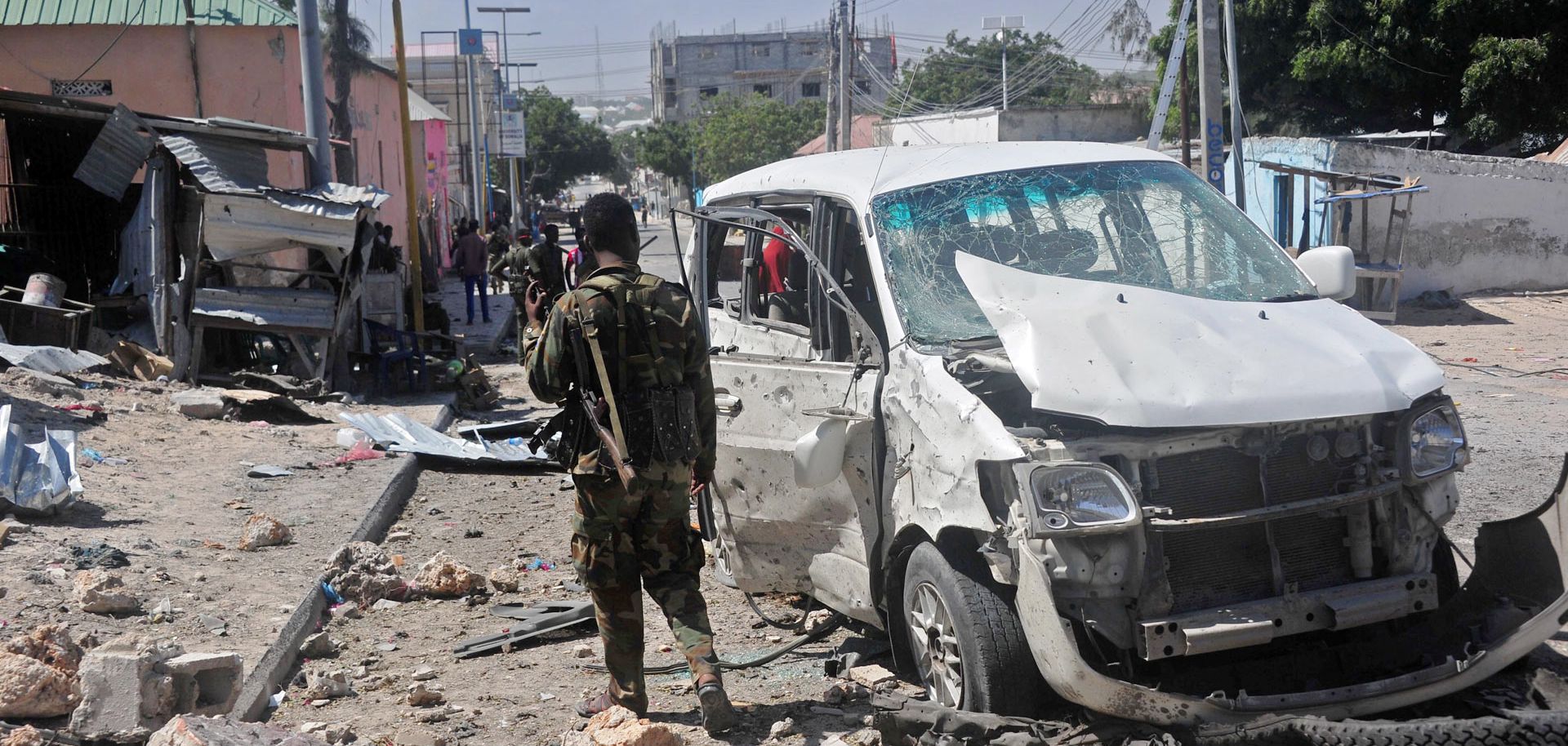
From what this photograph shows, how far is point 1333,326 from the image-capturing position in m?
4.17

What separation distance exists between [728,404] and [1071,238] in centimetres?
141

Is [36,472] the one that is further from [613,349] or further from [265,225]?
[265,225]

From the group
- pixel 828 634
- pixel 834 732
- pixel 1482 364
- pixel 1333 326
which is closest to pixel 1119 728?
pixel 834 732

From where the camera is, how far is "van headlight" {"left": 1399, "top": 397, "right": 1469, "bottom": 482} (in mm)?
3734

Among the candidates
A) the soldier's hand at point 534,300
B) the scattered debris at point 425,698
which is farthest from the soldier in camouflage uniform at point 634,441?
the soldier's hand at point 534,300

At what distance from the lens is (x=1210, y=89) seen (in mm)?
15672

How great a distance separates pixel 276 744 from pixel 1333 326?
11.3ft

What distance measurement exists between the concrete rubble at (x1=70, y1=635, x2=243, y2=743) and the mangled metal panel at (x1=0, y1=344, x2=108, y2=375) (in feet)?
25.4

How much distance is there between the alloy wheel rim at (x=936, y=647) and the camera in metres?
3.96

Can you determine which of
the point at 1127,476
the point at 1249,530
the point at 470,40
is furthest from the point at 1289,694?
the point at 470,40

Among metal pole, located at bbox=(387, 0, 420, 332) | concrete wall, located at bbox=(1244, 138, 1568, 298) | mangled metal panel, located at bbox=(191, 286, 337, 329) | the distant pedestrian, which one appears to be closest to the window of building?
metal pole, located at bbox=(387, 0, 420, 332)

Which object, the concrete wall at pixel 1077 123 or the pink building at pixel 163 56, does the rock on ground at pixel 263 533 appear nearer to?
the pink building at pixel 163 56

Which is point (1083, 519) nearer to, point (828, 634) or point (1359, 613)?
point (1359, 613)

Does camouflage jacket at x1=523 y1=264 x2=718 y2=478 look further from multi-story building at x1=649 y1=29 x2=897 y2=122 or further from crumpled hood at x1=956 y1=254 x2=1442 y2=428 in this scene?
multi-story building at x1=649 y1=29 x2=897 y2=122
